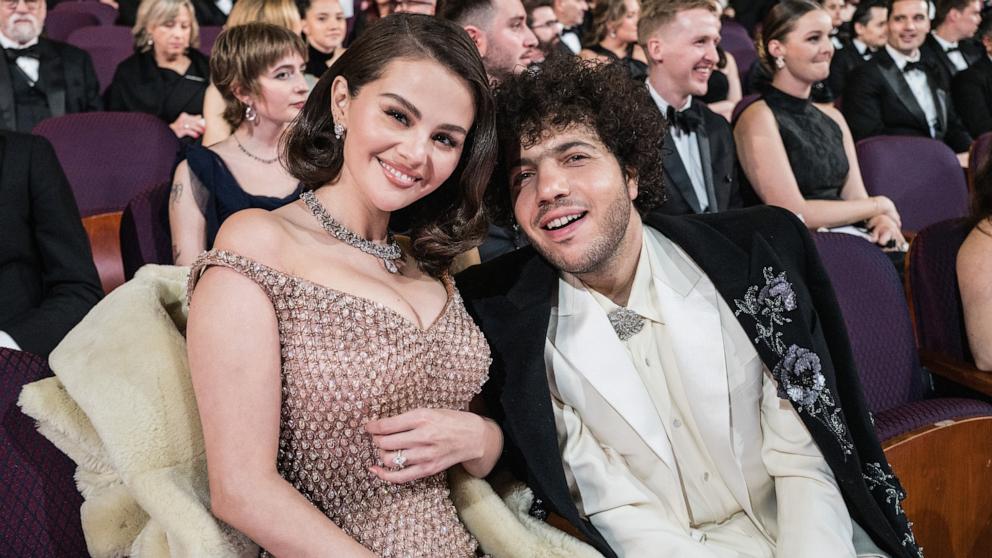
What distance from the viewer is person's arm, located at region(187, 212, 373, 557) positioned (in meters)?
1.36

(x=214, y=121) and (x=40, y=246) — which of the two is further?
(x=214, y=121)

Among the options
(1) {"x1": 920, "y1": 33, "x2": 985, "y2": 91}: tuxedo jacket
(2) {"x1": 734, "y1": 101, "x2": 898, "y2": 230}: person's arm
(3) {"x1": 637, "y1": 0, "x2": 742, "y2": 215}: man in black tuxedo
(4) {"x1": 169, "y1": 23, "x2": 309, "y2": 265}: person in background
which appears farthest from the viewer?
(1) {"x1": 920, "y1": 33, "x2": 985, "y2": 91}: tuxedo jacket

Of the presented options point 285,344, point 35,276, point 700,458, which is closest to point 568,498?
point 700,458

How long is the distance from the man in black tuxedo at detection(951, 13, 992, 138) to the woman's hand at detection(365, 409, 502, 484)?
4.98m

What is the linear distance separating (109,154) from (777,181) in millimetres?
2313

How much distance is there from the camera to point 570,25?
6301mm

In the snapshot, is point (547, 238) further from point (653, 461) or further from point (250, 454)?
point (250, 454)

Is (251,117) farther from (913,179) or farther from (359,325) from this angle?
(913,179)

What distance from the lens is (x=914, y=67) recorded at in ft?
18.3

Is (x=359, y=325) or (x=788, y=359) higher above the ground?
(x=359, y=325)

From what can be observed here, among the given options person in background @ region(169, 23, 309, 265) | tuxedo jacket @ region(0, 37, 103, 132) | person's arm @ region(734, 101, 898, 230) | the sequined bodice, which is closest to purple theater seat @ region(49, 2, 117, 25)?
tuxedo jacket @ region(0, 37, 103, 132)

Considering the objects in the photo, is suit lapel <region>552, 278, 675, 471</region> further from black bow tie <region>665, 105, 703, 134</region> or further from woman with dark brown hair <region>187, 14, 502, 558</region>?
black bow tie <region>665, 105, 703, 134</region>

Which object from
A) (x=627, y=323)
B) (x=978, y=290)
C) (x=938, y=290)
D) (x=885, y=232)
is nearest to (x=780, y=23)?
(x=885, y=232)

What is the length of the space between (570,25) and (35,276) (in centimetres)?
459
